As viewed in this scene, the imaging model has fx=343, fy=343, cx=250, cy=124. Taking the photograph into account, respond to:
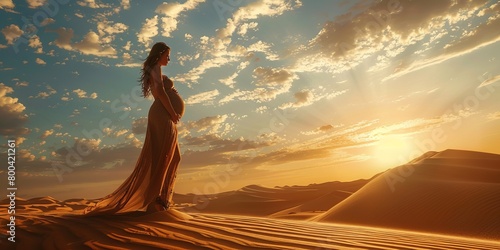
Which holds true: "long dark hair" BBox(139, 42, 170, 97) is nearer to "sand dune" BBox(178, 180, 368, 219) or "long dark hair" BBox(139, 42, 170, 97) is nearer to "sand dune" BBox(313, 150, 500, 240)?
"sand dune" BBox(313, 150, 500, 240)

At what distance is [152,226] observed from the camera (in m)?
3.65

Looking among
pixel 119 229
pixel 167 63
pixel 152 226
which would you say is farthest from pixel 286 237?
pixel 167 63

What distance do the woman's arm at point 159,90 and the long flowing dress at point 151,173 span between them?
73 mm

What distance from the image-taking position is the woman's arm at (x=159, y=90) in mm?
4417

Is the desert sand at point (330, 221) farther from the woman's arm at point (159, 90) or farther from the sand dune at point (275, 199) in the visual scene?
the woman's arm at point (159, 90)

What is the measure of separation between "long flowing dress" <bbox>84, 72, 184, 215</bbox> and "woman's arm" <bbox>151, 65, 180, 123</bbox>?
2.9 inches

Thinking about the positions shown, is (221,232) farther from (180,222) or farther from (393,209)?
(393,209)

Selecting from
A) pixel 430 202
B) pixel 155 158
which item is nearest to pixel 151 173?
pixel 155 158

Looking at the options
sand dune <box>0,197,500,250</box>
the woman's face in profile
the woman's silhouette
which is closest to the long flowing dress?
the woman's silhouette

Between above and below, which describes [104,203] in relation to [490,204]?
above

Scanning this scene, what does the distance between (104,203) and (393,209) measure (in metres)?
12.7

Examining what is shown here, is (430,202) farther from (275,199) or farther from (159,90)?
(275,199)

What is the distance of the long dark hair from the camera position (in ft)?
14.9

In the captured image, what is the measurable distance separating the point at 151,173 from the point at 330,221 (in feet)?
38.4
